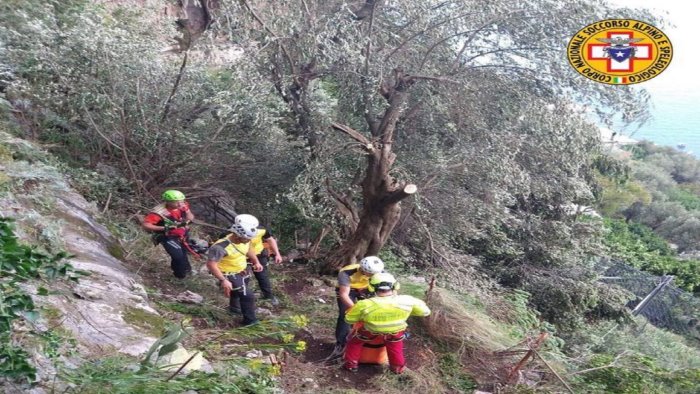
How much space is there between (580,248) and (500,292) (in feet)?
10.4

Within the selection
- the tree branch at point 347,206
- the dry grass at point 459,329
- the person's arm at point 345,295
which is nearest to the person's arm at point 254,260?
the person's arm at point 345,295

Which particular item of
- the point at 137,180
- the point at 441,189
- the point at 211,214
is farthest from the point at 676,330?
the point at 137,180

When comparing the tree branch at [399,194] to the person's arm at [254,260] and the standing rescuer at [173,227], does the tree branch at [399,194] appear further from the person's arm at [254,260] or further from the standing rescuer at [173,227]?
the standing rescuer at [173,227]

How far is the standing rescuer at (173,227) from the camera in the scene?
6258mm

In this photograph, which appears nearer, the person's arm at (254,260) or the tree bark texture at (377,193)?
the person's arm at (254,260)

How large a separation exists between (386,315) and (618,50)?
4.56 metres

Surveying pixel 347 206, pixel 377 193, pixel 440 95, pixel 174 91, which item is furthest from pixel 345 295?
pixel 174 91

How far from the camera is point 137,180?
7715 millimetres

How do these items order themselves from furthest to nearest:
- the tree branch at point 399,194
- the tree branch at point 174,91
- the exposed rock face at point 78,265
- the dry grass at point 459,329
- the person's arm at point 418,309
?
the tree branch at point 174,91, the tree branch at point 399,194, the dry grass at point 459,329, the person's arm at point 418,309, the exposed rock face at point 78,265

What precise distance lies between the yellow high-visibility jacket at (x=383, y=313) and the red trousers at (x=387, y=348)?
15 centimetres

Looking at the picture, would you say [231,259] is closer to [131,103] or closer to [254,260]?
[254,260]

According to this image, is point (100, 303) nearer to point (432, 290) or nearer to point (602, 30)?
point (432, 290)

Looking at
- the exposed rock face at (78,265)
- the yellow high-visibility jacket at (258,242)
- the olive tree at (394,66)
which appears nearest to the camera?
the exposed rock face at (78,265)

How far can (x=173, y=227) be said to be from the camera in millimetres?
6281
